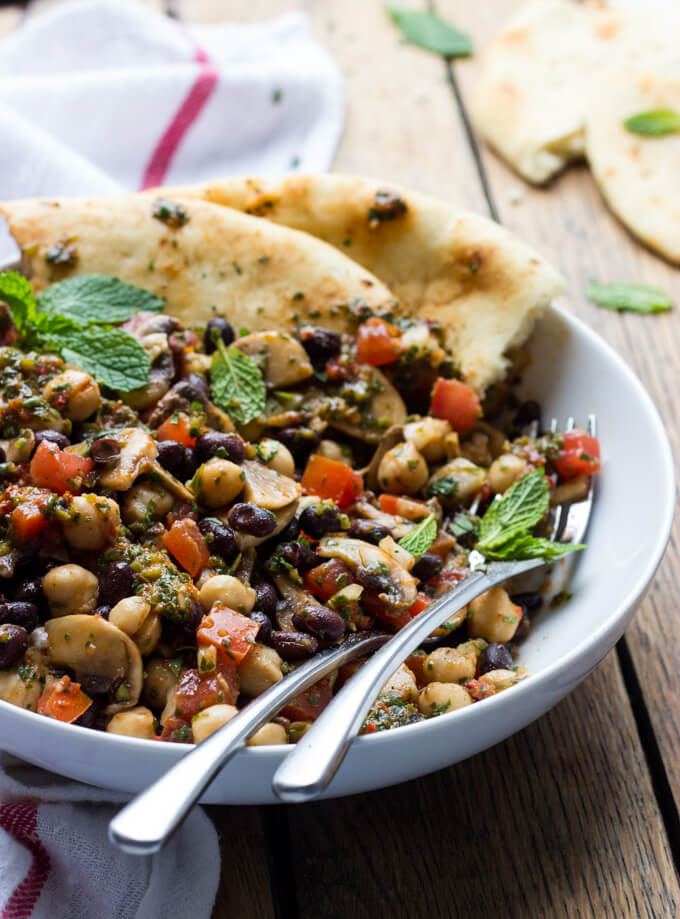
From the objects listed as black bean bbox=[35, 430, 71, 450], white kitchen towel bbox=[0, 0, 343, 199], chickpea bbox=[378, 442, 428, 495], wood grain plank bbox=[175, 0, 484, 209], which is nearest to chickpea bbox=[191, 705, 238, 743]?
black bean bbox=[35, 430, 71, 450]

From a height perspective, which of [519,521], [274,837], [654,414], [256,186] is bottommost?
[274,837]

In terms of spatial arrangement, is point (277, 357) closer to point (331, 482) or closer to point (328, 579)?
point (331, 482)

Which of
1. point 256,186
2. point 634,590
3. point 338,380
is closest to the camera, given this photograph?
point 634,590

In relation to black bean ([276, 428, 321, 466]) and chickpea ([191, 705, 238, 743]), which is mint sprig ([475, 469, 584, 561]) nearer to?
black bean ([276, 428, 321, 466])

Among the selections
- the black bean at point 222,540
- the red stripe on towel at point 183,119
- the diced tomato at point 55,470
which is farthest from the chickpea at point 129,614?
the red stripe on towel at point 183,119

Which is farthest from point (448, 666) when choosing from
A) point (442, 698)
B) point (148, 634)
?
point (148, 634)

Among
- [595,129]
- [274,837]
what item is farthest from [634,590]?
[595,129]

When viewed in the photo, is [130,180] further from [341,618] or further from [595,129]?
[341,618]
